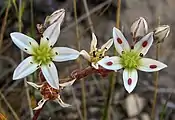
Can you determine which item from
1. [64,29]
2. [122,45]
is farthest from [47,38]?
[64,29]

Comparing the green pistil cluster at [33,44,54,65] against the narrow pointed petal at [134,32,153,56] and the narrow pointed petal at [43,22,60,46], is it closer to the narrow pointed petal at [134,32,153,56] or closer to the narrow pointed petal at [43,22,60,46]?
the narrow pointed petal at [43,22,60,46]

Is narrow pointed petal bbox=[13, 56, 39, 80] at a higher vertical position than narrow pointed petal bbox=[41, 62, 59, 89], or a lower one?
higher

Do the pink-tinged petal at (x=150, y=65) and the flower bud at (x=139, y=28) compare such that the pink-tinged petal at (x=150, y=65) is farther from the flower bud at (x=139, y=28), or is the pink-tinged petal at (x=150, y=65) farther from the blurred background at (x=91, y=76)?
the blurred background at (x=91, y=76)

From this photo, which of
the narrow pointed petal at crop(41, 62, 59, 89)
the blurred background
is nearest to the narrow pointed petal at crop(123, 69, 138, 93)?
the narrow pointed petal at crop(41, 62, 59, 89)

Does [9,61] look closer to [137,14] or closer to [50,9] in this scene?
[50,9]

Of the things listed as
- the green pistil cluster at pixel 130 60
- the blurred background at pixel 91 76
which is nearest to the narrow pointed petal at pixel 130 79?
the green pistil cluster at pixel 130 60

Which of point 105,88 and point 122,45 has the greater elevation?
point 122,45
